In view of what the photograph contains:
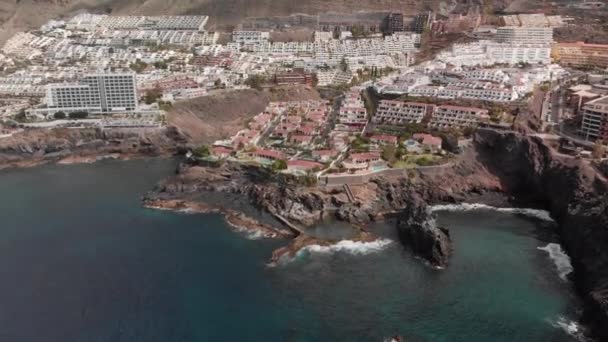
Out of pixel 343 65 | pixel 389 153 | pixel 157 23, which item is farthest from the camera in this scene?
pixel 157 23

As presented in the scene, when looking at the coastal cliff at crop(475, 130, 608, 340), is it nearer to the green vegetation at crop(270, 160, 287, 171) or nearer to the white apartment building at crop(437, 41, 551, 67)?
the green vegetation at crop(270, 160, 287, 171)

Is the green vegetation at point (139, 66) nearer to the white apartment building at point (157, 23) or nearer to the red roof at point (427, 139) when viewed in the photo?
the white apartment building at point (157, 23)

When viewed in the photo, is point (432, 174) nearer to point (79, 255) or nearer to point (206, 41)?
point (79, 255)

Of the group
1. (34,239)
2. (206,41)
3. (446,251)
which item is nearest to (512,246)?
(446,251)

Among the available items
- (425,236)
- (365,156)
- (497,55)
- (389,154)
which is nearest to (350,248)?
(425,236)

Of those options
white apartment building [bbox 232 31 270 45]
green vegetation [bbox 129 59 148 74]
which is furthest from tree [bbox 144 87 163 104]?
white apartment building [bbox 232 31 270 45]

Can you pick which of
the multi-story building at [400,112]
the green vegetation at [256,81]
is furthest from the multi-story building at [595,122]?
the green vegetation at [256,81]

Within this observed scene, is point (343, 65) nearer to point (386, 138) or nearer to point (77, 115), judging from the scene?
point (386, 138)
